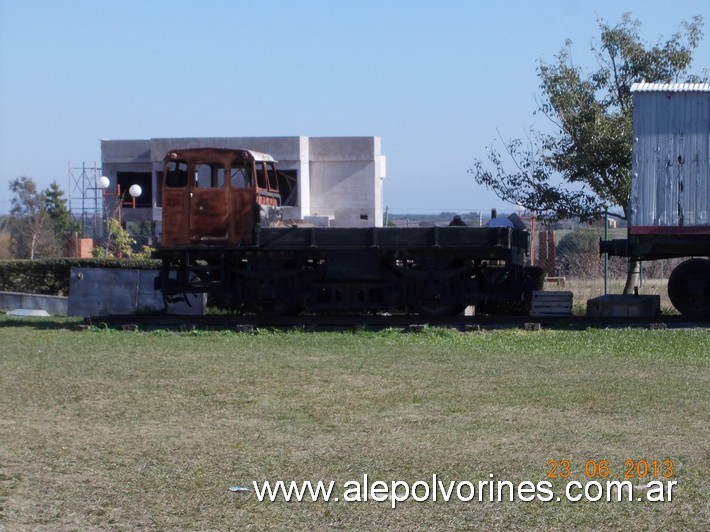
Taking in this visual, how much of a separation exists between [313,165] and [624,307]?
25.4m

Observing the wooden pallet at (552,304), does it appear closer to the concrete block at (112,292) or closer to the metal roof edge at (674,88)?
the metal roof edge at (674,88)

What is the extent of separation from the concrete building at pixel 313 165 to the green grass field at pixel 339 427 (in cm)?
2591

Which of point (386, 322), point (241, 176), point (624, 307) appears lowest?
point (386, 322)

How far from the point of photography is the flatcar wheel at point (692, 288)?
17.0m

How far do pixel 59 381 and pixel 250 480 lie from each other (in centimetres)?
490

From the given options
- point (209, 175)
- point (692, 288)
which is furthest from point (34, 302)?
point (692, 288)

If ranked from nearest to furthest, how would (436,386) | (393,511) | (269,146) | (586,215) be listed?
(393,511)
(436,386)
(586,215)
(269,146)

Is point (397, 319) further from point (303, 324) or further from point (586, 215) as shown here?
point (586, 215)

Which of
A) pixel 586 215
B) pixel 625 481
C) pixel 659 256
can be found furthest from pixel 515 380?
pixel 586 215

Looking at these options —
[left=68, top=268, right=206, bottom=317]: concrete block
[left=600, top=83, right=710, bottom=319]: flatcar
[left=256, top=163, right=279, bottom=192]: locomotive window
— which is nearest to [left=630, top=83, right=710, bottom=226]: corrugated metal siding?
[left=600, top=83, right=710, bottom=319]: flatcar

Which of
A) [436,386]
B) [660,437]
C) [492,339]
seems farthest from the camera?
[492,339]

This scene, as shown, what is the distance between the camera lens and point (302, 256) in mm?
17125

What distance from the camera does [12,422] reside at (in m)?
8.91
